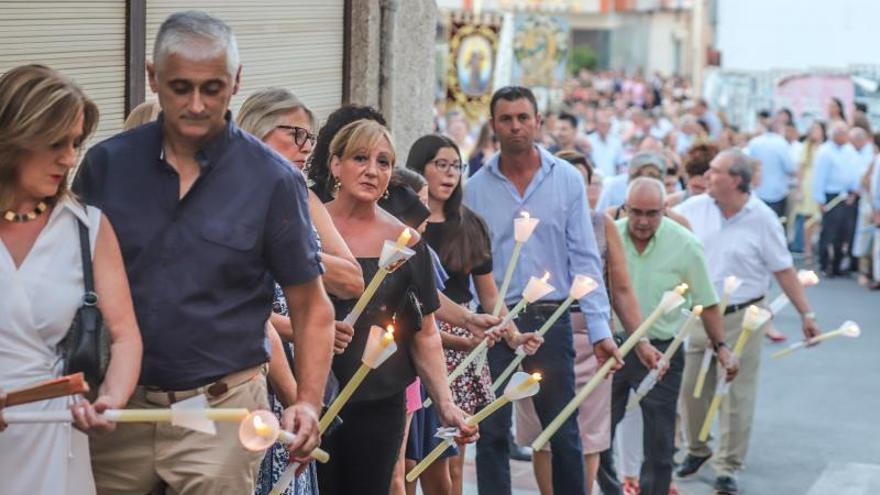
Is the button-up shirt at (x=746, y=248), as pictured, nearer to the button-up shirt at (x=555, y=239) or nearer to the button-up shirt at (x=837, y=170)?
the button-up shirt at (x=555, y=239)

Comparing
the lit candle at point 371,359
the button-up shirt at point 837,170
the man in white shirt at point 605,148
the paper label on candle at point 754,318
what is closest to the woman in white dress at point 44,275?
the lit candle at point 371,359

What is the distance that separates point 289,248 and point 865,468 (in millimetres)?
6993

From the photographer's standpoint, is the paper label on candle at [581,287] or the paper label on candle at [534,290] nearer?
the paper label on candle at [534,290]

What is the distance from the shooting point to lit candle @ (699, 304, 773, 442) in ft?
30.6

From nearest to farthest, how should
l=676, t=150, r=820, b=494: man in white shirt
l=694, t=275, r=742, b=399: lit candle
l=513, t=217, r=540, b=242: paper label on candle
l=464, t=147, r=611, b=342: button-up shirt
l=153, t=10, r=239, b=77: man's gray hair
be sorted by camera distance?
l=153, t=10, r=239, b=77: man's gray hair < l=513, t=217, r=540, b=242: paper label on candle < l=464, t=147, r=611, b=342: button-up shirt < l=694, t=275, r=742, b=399: lit candle < l=676, t=150, r=820, b=494: man in white shirt

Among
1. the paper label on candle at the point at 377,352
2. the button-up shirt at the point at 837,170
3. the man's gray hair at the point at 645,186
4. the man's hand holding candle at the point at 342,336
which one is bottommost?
the button-up shirt at the point at 837,170

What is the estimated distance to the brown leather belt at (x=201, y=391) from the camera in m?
4.48

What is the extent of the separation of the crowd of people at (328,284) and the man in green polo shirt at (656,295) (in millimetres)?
14

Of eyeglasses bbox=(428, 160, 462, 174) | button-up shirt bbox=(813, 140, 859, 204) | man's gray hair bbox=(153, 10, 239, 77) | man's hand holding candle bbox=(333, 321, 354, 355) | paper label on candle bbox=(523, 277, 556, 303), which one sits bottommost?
button-up shirt bbox=(813, 140, 859, 204)

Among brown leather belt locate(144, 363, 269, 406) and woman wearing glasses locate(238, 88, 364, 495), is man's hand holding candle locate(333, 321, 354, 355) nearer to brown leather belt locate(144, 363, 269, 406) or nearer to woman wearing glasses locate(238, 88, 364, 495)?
woman wearing glasses locate(238, 88, 364, 495)

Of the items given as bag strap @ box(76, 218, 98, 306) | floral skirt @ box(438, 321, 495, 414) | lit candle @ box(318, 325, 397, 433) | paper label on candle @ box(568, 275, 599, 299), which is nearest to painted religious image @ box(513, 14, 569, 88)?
floral skirt @ box(438, 321, 495, 414)

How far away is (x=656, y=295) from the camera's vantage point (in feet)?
30.5

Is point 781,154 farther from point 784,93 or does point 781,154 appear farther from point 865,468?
point 865,468

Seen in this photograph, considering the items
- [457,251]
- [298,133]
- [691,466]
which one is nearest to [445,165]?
[457,251]
